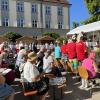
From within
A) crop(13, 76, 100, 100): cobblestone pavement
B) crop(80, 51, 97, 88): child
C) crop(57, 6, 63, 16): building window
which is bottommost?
crop(13, 76, 100, 100): cobblestone pavement

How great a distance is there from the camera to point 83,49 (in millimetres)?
12203

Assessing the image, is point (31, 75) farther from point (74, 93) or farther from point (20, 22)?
point (20, 22)

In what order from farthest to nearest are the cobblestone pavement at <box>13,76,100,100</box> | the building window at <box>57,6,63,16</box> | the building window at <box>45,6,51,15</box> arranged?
the building window at <box>57,6,63,16</box> < the building window at <box>45,6,51,15</box> < the cobblestone pavement at <box>13,76,100,100</box>

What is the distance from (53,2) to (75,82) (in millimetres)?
Answer: 48599

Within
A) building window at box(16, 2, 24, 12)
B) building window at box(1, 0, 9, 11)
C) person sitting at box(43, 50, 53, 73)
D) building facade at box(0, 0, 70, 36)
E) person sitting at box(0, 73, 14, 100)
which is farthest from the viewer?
building window at box(16, 2, 24, 12)

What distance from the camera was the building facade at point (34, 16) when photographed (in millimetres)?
54406

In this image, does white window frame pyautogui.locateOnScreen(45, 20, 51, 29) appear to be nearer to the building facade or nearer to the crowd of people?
the building facade

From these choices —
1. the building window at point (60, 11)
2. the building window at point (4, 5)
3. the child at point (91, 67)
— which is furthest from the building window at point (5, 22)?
the child at point (91, 67)

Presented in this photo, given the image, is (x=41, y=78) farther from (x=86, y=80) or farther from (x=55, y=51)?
(x=55, y=51)

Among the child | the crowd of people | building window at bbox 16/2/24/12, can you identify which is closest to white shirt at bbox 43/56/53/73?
the crowd of people

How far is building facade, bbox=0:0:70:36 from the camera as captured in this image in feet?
178

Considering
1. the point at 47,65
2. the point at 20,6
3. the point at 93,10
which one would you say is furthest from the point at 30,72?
the point at 20,6

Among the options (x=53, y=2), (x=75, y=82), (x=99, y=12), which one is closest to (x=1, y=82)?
(x=75, y=82)

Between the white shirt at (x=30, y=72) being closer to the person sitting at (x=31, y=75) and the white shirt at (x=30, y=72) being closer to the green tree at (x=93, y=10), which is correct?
the person sitting at (x=31, y=75)
